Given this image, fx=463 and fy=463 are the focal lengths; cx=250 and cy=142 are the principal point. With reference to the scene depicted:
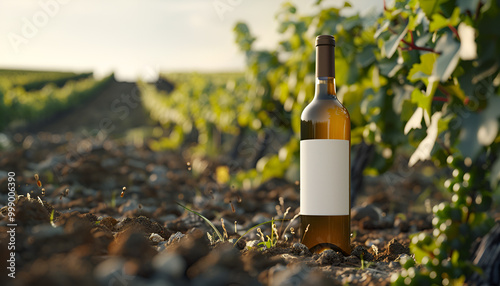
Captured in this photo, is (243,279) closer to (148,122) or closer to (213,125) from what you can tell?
(213,125)

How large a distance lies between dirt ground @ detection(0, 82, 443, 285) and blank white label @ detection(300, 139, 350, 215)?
0.22m

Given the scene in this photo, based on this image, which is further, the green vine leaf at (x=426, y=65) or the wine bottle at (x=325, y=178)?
the wine bottle at (x=325, y=178)

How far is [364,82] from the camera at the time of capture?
3.76 meters

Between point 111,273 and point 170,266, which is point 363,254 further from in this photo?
point 111,273

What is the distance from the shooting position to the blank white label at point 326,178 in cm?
224

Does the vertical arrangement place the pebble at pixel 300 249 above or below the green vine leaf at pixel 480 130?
below

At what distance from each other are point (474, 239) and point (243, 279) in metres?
0.89

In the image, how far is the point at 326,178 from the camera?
2.25 metres

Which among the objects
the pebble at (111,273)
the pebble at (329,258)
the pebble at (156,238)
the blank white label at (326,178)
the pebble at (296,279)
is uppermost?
the blank white label at (326,178)

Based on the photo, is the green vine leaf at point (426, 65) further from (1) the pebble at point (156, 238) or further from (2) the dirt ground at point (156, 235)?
(1) the pebble at point (156, 238)

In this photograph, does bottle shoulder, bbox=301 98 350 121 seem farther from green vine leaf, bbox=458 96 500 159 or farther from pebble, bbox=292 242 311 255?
green vine leaf, bbox=458 96 500 159

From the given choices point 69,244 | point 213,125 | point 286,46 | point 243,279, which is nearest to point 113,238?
point 69,244

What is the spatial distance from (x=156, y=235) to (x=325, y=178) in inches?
34.3

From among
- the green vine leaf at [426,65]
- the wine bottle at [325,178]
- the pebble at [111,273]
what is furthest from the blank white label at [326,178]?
the pebble at [111,273]
